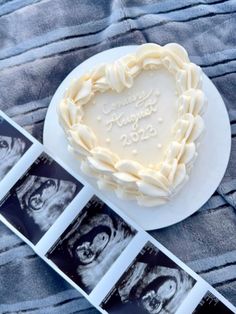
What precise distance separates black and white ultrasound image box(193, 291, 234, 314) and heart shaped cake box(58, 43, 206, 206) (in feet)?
0.50

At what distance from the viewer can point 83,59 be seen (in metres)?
0.85

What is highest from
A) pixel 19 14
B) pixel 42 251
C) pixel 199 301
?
pixel 19 14

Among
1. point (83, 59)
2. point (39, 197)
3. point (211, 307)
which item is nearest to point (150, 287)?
point (211, 307)

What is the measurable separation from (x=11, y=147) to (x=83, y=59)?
0.18 meters

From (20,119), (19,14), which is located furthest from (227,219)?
(19,14)

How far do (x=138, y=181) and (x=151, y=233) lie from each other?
106mm

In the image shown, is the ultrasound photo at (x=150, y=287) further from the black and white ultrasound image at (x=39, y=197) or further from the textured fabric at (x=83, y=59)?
the black and white ultrasound image at (x=39, y=197)

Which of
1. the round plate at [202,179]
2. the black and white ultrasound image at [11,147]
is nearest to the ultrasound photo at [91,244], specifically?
the round plate at [202,179]

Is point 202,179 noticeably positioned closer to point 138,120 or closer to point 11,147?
point 138,120

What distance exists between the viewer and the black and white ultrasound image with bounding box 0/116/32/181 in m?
0.82

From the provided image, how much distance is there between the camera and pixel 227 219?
0.79m

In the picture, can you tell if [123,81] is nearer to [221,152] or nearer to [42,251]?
[221,152]

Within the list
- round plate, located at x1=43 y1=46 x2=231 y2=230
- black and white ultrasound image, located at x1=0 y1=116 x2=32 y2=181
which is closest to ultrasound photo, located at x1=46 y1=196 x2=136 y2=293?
round plate, located at x1=43 y1=46 x2=231 y2=230

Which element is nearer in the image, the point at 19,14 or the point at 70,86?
the point at 70,86
